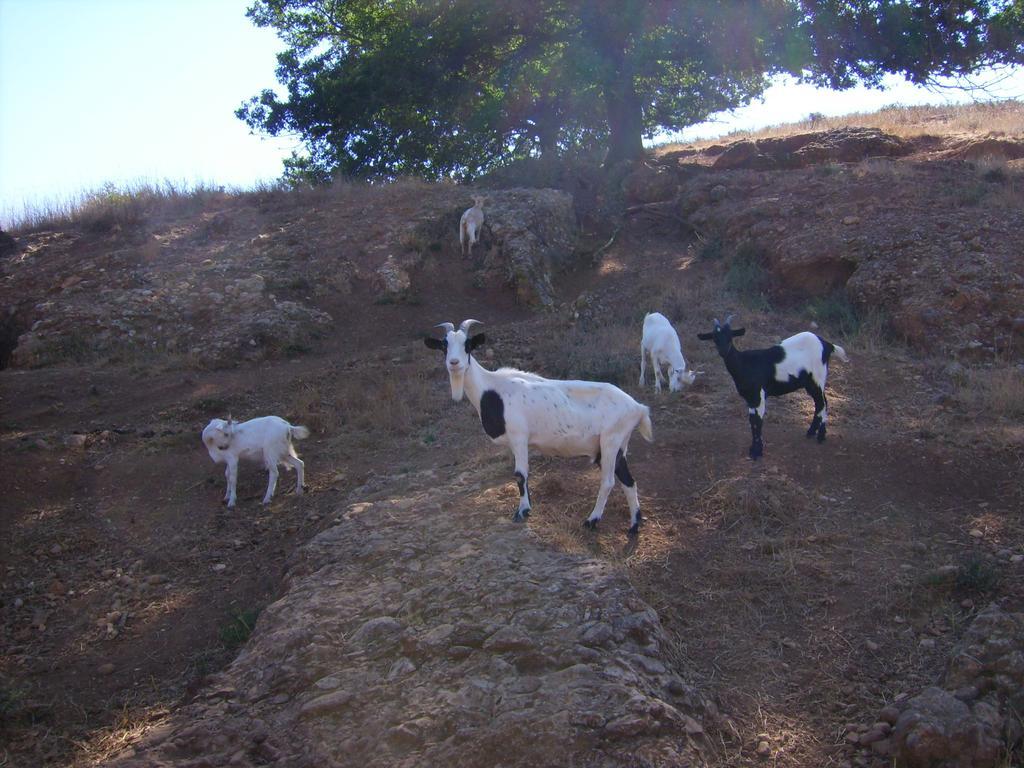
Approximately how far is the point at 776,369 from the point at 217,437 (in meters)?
6.80

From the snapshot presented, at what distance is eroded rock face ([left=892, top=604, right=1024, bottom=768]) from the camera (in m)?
4.74

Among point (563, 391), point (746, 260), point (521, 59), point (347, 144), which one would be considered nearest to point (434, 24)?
point (521, 59)

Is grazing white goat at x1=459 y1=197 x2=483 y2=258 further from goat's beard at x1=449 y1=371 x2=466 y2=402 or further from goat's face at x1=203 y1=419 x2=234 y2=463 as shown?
goat's beard at x1=449 y1=371 x2=466 y2=402

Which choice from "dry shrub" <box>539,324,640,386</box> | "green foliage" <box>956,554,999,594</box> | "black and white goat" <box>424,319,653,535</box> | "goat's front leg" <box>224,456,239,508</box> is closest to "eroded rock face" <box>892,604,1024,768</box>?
"green foliage" <box>956,554,999,594</box>

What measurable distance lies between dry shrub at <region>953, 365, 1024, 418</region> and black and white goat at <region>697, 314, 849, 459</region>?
2.34 meters

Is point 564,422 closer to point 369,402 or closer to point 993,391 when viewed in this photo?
point 369,402

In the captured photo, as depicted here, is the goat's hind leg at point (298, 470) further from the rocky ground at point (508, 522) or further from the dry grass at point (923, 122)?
the dry grass at point (923, 122)

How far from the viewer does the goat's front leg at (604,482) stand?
305 inches

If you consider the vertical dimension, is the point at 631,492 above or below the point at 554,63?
below

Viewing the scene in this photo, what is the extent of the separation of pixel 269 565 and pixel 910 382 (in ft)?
30.2

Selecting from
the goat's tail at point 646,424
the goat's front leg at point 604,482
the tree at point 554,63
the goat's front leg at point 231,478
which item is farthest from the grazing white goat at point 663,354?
the tree at point 554,63

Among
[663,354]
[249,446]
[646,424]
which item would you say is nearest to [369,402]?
[249,446]

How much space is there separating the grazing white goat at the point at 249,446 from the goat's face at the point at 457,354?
3181 mm

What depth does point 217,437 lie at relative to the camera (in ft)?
33.6
